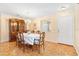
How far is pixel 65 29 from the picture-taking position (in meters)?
1.87

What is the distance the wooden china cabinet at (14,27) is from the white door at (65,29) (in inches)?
24.3

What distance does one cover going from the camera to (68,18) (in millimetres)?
1858

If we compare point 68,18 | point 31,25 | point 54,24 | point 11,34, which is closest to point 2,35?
point 11,34

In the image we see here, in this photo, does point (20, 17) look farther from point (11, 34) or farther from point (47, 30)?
point (47, 30)

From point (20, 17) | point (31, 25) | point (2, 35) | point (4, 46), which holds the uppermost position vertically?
point (20, 17)

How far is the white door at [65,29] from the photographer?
72.9 inches

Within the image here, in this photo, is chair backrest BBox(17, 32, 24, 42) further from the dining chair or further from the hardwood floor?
the dining chair

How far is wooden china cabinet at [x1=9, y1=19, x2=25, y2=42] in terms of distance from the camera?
1862mm

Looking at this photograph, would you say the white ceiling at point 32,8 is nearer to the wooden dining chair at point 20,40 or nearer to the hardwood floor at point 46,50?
the wooden dining chair at point 20,40

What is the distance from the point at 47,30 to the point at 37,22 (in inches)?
8.4

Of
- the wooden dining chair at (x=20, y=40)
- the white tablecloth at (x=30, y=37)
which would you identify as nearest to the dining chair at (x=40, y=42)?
the white tablecloth at (x=30, y=37)

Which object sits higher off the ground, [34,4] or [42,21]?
[34,4]

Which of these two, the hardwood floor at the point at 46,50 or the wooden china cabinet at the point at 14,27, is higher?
the wooden china cabinet at the point at 14,27

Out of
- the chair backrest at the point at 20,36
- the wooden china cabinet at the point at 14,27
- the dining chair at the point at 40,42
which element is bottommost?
the dining chair at the point at 40,42
